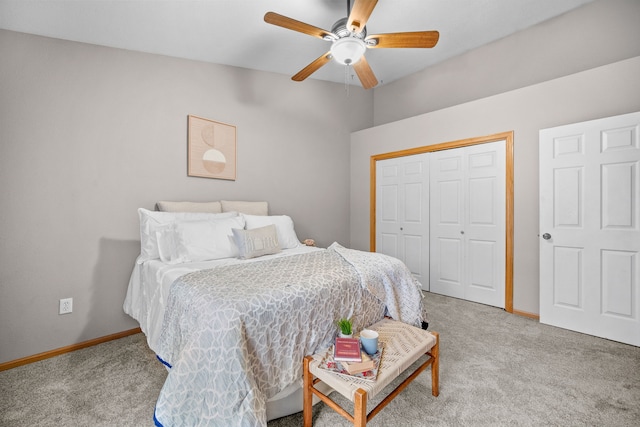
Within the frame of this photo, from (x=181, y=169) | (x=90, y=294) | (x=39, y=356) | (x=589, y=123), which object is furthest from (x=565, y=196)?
(x=39, y=356)

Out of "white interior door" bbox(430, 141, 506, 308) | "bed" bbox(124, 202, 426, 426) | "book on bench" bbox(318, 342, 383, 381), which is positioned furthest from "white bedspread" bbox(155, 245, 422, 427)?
"white interior door" bbox(430, 141, 506, 308)

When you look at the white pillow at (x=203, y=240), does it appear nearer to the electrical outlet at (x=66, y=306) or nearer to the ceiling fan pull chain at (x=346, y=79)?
the electrical outlet at (x=66, y=306)

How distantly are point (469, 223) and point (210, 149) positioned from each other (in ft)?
10.1

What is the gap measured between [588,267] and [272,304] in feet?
9.39

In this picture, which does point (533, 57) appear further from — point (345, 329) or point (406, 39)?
point (345, 329)

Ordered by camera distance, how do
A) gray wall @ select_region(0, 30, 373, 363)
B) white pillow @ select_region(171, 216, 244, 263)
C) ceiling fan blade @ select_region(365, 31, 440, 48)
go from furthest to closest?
white pillow @ select_region(171, 216, 244, 263) → gray wall @ select_region(0, 30, 373, 363) → ceiling fan blade @ select_region(365, 31, 440, 48)

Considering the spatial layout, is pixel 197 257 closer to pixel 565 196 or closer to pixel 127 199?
pixel 127 199

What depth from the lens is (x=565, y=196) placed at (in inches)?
105

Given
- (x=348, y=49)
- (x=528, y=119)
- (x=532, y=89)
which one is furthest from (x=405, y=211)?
(x=348, y=49)

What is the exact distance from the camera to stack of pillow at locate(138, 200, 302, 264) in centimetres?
230

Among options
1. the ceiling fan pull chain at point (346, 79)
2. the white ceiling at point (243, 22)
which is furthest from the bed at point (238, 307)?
the ceiling fan pull chain at point (346, 79)

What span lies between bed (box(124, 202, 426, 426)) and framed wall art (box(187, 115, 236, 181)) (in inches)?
22.8

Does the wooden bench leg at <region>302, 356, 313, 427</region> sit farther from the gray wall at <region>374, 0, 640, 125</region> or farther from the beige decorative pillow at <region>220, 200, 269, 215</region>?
the gray wall at <region>374, 0, 640, 125</region>

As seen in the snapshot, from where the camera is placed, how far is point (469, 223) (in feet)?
11.2
